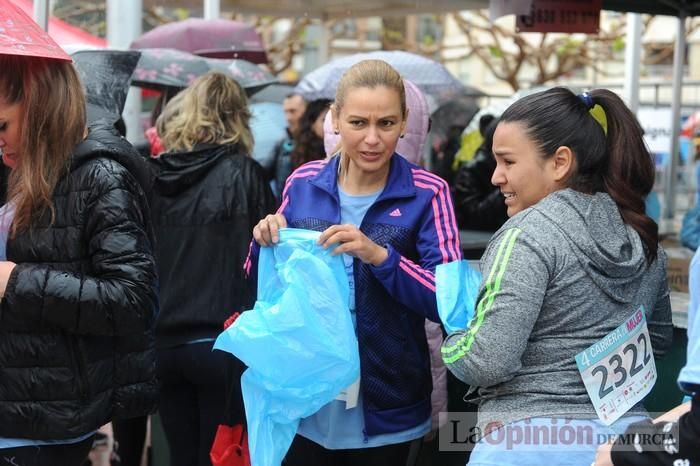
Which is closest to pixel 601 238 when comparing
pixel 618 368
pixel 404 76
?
pixel 618 368

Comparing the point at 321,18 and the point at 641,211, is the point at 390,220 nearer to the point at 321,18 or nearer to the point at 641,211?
the point at 641,211

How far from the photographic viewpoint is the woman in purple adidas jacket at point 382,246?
2865 millimetres

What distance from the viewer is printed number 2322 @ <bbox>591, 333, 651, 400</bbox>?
2311mm

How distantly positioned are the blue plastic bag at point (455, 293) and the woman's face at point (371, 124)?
17.1 inches

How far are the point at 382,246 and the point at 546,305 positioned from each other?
0.66 meters

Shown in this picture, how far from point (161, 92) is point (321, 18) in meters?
5.78

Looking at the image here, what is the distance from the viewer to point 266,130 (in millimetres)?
7734

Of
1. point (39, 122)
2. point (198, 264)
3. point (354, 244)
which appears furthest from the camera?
point (198, 264)

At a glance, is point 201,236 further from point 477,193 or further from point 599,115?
point 477,193

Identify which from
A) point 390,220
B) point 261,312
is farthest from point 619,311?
point 261,312

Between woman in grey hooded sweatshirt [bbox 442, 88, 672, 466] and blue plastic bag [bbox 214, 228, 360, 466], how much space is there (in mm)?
450

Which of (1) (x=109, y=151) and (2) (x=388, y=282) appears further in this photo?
(2) (x=388, y=282)

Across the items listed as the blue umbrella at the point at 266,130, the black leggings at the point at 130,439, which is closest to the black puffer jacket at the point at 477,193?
the blue umbrella at the point at 266,130

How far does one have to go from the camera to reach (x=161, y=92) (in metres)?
5.87
